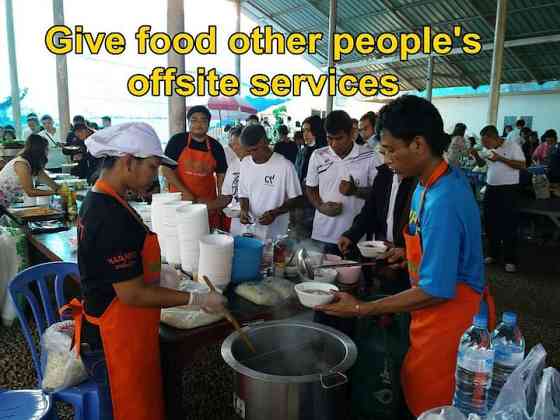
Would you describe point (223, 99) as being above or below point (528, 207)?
above

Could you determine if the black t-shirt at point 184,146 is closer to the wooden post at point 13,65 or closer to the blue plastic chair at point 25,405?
the blue plastic chair at point 25,405

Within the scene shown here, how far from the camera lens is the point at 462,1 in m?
11.5

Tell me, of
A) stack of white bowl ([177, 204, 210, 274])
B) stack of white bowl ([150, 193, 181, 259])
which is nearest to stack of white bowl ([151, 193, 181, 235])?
stack of white bowl ([150, 193, 181, 259])

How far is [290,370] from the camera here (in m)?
1.64

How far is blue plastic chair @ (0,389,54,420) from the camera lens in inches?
63.5

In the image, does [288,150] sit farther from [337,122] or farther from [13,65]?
[13,65]

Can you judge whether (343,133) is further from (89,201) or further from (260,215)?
(89,201)

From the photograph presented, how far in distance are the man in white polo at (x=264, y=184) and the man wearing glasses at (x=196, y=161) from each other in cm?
54

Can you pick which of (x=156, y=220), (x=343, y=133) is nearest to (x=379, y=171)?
(x=343, y=133)

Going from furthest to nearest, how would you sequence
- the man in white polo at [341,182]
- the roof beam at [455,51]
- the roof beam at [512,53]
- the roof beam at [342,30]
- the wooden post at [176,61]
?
the roof beam at [342,30], the roof beam at [455,51], the roof beam at [512,53], the wooden post at [176,61], the man in white polo at [341,182]

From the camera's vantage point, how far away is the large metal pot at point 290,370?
122 cm

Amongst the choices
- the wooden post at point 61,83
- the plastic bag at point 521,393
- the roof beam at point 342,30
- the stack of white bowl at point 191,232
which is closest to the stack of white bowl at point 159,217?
the stack of white bowl at point 191,232

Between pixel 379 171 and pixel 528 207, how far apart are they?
4.34 m

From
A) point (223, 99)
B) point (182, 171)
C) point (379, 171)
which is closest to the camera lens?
point (379, 171)
